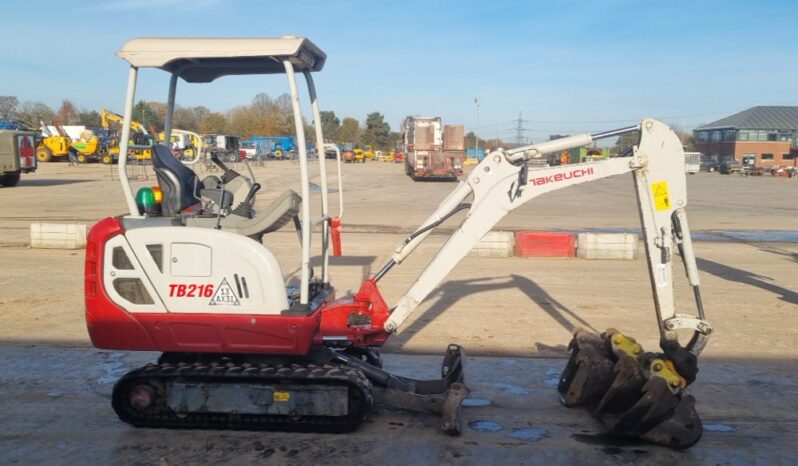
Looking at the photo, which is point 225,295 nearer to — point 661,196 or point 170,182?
point 170,182

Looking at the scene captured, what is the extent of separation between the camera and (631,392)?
4.92 metres

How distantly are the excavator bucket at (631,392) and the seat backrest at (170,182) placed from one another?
336cm

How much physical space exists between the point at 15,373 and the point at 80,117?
3648 inches

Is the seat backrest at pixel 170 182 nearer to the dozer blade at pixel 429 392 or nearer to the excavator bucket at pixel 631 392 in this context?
the dozer blade at pixel 429 392

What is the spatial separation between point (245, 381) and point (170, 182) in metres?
1.60

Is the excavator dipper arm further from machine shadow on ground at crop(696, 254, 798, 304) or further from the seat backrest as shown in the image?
machine shadow on ground at crop(696, 254, 798, 304)

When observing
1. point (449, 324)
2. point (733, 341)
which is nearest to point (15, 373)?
point (449, 324)

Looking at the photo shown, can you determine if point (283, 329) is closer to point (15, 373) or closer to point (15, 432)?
point (15, 432)

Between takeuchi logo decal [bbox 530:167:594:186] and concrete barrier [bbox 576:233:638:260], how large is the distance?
8.00m

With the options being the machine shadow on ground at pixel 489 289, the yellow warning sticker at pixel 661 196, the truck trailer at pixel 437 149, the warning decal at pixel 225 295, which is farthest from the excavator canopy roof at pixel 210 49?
the truck trailer at pixel 437 149

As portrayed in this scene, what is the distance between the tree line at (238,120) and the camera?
6.20 meters

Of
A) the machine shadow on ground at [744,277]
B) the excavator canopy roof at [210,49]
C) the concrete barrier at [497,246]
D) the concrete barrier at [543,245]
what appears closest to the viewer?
the excavator canopy roof at [210,49]

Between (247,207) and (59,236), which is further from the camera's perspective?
(59,236)

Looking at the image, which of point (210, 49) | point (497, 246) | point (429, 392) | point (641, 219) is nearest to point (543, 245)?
point (497, 246)
